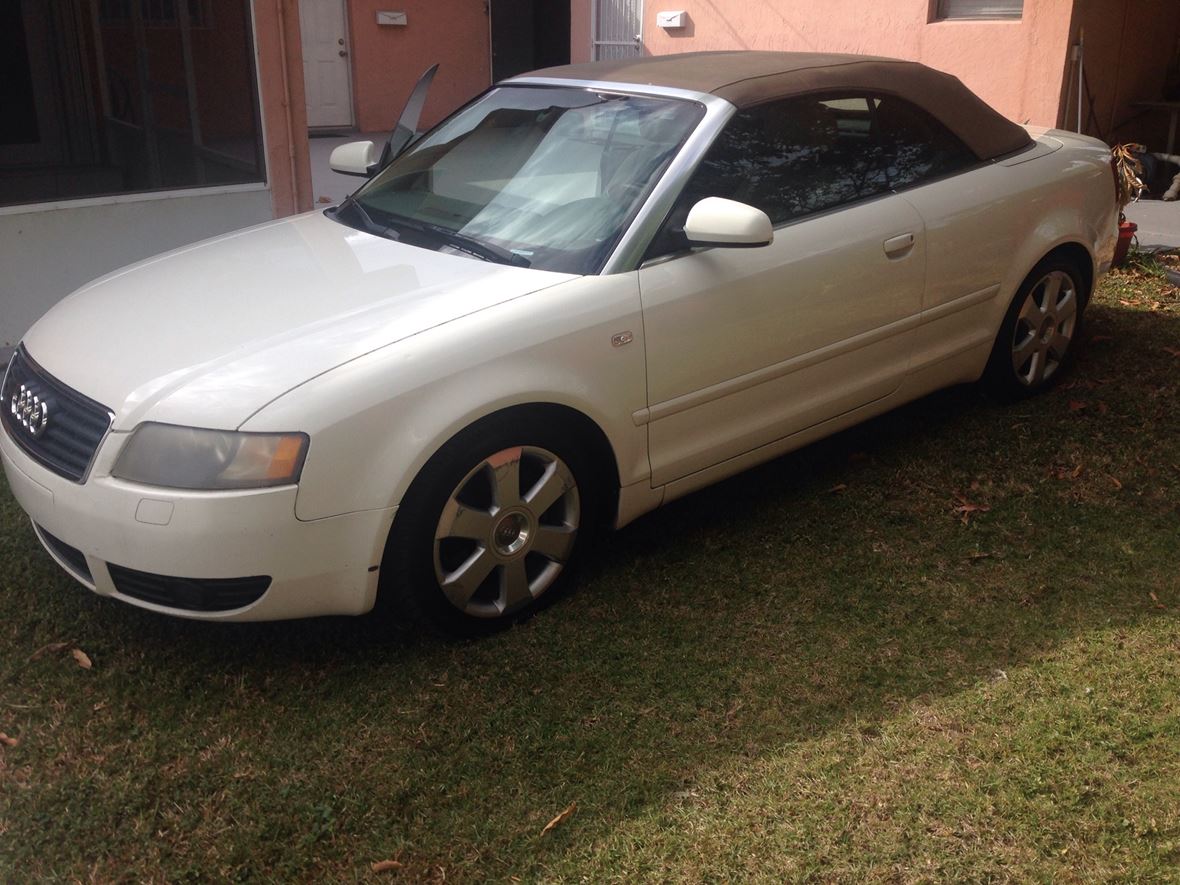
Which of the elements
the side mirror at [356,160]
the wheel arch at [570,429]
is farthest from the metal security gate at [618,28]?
the wheel arch at [570,429]

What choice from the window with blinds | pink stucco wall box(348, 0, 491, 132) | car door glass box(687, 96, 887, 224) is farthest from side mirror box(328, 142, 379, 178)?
pink stucco wall box(348, 0, 491, 132)

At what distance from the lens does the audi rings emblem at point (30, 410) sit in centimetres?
331

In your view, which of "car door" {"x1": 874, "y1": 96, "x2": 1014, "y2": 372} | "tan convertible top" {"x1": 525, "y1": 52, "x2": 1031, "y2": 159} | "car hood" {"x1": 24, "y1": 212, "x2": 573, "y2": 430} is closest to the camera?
"car hood" {"x1": 24, "y1": 212, "x2": 573, "y2": 430}

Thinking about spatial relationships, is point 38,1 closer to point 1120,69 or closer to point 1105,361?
point 1105,361

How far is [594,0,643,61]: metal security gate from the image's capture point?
12820 mm

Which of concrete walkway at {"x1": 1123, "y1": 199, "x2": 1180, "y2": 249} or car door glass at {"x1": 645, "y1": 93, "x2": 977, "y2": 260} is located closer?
car door glass at {"x1": 645, "y1": 93, "x2": 977, "y2": 260}

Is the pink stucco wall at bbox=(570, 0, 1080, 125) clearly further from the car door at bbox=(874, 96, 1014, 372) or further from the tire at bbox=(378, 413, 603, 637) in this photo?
the tire at bbox=(378, 413, 603, 637)

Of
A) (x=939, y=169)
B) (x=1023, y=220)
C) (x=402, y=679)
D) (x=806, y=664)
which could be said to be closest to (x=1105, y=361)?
(x=1023, y=220)

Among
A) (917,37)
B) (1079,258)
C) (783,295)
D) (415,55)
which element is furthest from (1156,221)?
(415,55)

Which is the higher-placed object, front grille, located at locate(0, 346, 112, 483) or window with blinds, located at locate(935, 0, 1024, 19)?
window with blinds, located at locate(935, 0, 1024, 19)

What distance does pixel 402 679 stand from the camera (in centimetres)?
337

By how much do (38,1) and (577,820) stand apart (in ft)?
19.5

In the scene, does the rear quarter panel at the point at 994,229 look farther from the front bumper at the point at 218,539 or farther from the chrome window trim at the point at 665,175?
the front bumper at the point at 218,539

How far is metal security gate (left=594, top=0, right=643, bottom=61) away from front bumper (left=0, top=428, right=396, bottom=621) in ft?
34.8
